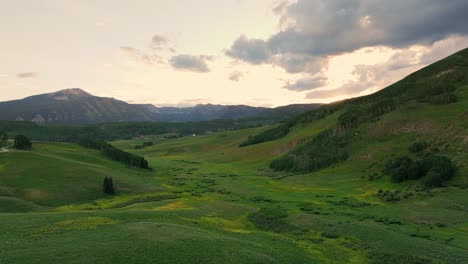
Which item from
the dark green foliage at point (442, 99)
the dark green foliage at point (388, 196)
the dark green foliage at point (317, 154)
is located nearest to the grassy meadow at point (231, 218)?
the dark green foliage at point (388, 196)

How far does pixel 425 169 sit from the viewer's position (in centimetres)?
7831

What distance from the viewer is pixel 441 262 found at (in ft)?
120

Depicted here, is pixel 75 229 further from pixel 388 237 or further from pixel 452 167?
pixel 452 167

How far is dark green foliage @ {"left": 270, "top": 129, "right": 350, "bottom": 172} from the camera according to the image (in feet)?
390

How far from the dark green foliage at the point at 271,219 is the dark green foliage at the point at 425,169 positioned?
3339 cm

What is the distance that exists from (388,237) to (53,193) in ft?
207

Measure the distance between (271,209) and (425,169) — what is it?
38.9 metres

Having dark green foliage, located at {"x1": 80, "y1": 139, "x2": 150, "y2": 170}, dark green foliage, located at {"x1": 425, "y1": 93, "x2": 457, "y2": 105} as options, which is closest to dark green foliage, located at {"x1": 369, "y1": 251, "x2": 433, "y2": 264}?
dark green foliage, located at {"x1": 425, "y1": 93, "x2": 457, "y2": 105}

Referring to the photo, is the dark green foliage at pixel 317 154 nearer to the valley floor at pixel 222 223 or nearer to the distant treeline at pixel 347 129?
the distant treeline at pixel 347 129

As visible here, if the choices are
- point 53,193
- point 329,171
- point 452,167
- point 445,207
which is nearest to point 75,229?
point 53,193

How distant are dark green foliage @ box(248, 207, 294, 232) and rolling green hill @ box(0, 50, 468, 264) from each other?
0.53 ft

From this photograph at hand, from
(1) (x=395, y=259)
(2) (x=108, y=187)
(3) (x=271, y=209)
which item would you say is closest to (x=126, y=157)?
(2) (x=108, y=187)

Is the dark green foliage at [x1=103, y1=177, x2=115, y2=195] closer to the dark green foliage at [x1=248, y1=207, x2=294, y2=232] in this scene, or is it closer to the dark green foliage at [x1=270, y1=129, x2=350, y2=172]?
the dark green foliage at [x1=248, y1=207, x2=294, y2=232]

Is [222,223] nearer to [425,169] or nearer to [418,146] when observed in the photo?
[425,169]
